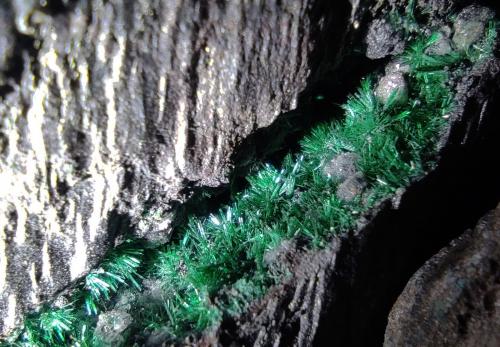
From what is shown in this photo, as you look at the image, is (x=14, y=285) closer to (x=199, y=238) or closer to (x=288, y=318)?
(x=199, y=238)

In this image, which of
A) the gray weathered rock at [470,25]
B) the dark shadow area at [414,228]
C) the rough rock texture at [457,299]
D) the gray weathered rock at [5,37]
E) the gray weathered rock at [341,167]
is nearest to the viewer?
the gray weathered rock at [5,37]

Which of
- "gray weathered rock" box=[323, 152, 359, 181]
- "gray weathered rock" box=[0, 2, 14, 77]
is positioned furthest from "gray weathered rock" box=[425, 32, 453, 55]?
"gray weathered rock" box=[0, 2, 14, 77]

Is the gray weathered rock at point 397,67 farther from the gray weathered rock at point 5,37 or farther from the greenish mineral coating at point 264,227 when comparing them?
the gray weathered rock at point 5,37

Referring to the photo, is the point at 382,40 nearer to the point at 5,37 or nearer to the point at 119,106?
the point at 119,106

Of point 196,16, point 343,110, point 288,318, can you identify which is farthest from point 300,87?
point 288,318

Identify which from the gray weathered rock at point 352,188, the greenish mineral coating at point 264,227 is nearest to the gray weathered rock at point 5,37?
the greenish mineral coating at point 264,227

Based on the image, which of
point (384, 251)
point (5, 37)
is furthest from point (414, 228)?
point (5, 37)

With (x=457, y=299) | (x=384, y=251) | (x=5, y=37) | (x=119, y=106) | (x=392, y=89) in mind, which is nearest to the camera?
(x=5, y=37)
